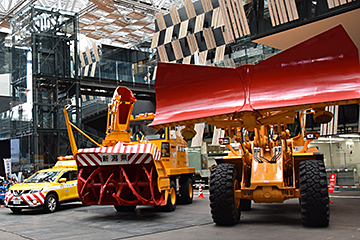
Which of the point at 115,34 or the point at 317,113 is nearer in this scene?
the point at 317,113

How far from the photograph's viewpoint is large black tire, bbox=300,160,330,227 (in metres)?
7.63

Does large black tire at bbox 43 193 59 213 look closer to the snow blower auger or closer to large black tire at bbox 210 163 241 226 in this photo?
the snow blower auger

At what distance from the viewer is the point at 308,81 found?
656cm

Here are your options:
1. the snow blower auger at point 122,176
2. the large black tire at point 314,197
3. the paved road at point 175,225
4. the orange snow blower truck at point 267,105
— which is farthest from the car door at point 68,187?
the large black tire at point 314,197

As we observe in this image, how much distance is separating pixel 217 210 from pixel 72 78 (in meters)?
17.4

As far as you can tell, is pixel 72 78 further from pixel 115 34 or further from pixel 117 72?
pixel 115 34

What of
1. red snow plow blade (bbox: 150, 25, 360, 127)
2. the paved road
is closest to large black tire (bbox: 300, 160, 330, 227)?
the paved road

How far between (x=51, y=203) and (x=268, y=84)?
355 inches

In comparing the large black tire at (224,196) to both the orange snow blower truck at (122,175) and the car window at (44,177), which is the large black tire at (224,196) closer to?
the orange snow blower truck at (122,175)

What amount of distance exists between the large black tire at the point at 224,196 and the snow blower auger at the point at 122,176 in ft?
6.84

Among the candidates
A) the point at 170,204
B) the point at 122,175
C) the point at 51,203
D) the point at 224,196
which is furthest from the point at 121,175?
the point at 51,203

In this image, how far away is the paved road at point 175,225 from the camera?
25.2 feet

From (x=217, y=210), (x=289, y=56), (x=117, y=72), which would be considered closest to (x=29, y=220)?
(x=217, y=210)

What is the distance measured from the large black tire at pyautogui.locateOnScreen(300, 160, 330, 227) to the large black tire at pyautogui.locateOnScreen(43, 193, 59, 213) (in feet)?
27.5
